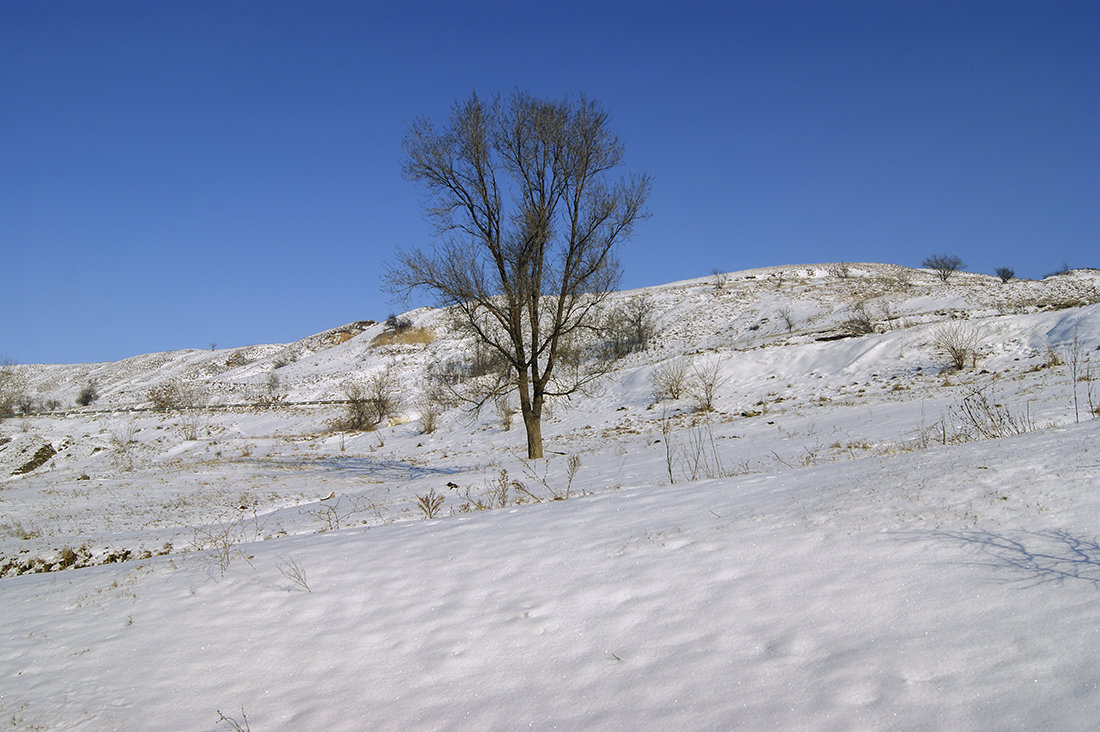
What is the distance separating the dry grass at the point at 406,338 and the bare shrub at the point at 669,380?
4020 cm

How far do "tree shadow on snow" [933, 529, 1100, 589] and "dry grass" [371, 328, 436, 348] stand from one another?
61811 millimetres

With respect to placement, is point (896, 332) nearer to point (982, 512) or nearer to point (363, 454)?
point (363, 454)

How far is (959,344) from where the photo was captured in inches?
869

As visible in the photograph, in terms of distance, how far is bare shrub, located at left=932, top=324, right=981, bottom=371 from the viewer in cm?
2138

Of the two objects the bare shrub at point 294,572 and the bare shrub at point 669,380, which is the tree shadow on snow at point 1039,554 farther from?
the bare shrub at point 669,380

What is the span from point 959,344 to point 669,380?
402 inches

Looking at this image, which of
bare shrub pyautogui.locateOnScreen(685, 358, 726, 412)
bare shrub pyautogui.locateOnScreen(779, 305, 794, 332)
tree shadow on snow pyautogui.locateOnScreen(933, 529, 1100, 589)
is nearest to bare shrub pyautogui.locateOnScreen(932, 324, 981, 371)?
bare shrub pyautogui.locateOnScreen(685, 358, 726, 412)

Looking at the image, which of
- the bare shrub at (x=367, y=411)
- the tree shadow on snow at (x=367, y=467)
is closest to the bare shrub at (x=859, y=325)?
the tree shadow on snow at (x=367, y=467)

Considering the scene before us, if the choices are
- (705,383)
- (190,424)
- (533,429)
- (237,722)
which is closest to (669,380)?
(705,383)

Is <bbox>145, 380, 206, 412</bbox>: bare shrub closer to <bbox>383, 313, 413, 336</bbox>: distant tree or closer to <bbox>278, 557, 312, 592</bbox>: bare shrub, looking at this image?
<bbox>383, 313, 413, 336</bbox>: distant tree

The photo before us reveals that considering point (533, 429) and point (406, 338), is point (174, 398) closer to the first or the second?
point (406, 338)

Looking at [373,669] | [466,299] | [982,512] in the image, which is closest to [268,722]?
[373,669]

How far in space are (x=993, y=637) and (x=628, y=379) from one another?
89.1 feet

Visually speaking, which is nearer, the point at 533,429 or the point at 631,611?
the point at 631,611
